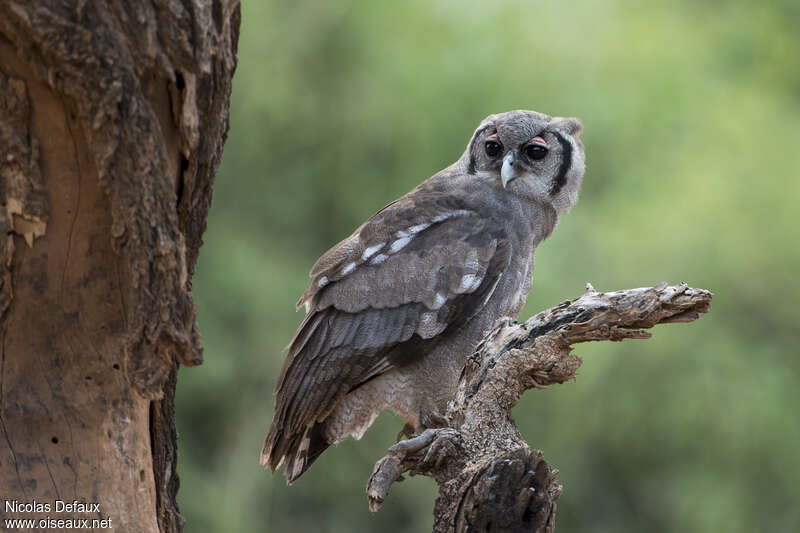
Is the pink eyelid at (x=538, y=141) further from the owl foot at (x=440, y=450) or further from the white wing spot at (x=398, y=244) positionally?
the owl foot at (x=440, y=450)

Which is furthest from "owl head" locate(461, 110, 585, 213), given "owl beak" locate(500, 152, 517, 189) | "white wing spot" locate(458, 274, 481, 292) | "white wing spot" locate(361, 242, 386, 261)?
"white wing spot" locate(361, 242, 386, 261)

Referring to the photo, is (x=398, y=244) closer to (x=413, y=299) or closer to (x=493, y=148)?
(x=413, y=299)

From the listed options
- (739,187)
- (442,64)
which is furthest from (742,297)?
(442,64)

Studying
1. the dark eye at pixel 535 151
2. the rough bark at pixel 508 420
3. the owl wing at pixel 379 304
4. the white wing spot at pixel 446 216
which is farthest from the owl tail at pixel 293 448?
the dark eye at pixel 535 151

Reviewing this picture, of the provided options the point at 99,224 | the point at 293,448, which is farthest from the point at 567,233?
Result: the point at 99,224

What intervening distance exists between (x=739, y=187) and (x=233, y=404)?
3.74 metres

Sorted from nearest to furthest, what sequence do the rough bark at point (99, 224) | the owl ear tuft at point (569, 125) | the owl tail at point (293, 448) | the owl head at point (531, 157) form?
the rough bark at point (99, 224)
the owl tail at point (293, 448)
the owl head at point (531, 157)
the owl ear tuft at point (569, 125)

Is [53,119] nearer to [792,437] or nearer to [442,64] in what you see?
[442,64]

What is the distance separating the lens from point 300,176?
267 inches

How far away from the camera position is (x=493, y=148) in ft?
10.7

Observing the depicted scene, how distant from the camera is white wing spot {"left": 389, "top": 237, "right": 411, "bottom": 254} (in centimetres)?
312

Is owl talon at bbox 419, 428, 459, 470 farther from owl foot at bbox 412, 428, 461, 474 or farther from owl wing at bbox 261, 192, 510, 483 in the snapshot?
→ owl wing at bbox 261, 192, 510, 483

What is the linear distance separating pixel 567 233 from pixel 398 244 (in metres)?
2.84

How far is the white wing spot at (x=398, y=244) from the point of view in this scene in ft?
10.2
